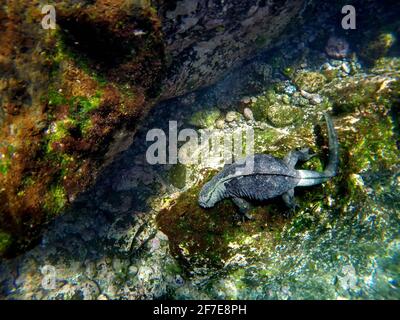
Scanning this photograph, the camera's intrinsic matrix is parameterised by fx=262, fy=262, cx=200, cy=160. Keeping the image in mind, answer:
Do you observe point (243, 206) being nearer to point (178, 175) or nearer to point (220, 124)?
point (178, 175)

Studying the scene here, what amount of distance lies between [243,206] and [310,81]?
499 centimetres

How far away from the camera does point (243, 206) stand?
499 cm

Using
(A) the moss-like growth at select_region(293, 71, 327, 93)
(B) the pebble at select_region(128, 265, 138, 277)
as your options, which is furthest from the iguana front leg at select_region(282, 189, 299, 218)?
(A) the moss-like growth at select_region(293, 71, 327, 93)

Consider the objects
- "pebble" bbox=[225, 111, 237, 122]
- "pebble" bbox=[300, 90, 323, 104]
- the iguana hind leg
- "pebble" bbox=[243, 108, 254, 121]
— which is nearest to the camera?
the iguana hind leg

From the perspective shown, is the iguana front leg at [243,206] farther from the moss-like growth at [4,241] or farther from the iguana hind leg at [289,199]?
the moss-like growth at [4,241]

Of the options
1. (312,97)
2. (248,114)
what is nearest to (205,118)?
(248,114)

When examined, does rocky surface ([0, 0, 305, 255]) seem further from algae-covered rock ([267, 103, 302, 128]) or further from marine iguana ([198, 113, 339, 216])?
algae-covered rock ([267, 103, 302, 128])

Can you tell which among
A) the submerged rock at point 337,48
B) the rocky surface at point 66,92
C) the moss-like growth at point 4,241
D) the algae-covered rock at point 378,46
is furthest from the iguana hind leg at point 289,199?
the algae-covered rock at point 378,46

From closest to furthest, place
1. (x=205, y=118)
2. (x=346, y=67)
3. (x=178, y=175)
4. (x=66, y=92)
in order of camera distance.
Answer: (x=66, y=92), (x=178, y=175), (x=205, y=118), (x=346, y=67)

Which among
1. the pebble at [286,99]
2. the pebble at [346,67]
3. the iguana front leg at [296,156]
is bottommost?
the iguana front leg at [296,156]

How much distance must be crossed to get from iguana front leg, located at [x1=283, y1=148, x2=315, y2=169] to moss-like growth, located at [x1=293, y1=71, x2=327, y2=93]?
129 inches

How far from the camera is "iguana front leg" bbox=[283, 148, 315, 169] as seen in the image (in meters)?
5.17

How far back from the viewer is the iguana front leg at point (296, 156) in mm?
5175
